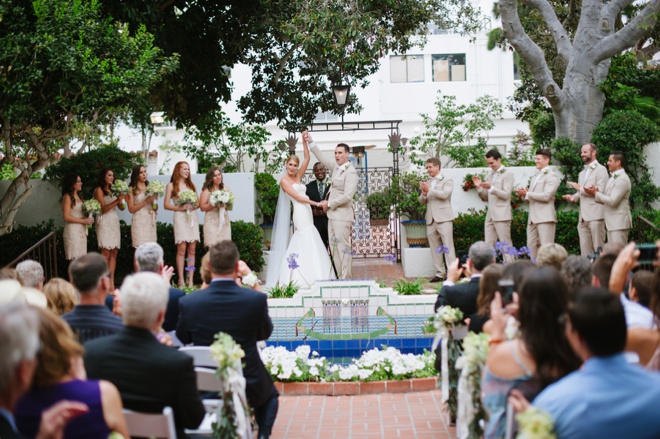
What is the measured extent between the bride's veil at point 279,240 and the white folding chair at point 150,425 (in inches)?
342

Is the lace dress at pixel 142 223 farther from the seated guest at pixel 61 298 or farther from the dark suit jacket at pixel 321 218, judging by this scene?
the seated guest at pixel 61 298

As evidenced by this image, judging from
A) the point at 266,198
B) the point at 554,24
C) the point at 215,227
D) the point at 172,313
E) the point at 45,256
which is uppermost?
the point at 554,24

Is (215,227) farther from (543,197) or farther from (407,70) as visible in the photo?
(407,70)

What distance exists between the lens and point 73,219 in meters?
12.7

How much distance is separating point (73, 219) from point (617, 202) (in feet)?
26.9

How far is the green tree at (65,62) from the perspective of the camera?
10.7 metres

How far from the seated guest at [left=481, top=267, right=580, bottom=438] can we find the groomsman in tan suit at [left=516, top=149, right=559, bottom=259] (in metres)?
8.93

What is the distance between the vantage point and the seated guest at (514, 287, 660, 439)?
3.26 m

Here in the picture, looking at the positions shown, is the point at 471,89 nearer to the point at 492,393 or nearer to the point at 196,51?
the point at 196,51

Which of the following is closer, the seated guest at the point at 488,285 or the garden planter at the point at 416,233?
the seated guest at the point at 488,285

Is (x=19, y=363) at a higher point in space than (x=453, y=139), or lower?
lower

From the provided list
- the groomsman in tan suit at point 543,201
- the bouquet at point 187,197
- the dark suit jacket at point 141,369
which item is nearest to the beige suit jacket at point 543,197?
the groomsman in tan suit at point 543,201

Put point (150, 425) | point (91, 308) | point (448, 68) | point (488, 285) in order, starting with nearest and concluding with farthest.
Result: point (150, 425)
point (91, 308)
point (488, 285)
point (448, 68)

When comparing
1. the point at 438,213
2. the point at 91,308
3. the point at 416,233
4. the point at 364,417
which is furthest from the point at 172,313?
the point at 416,233
